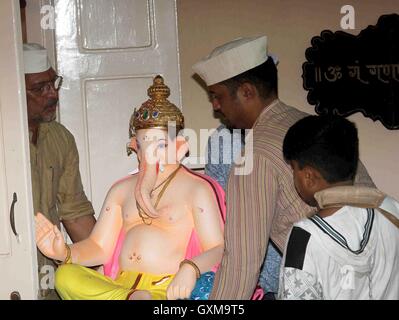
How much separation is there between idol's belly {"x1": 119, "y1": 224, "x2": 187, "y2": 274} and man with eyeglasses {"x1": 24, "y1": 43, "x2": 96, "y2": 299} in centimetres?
61

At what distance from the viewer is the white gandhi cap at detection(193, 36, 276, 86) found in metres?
2.56

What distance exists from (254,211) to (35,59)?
125 cm

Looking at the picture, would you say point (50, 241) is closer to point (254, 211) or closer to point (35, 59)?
point (254, 211)

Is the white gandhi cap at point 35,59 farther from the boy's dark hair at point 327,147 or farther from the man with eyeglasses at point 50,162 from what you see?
the boy's dark hair at point 327,147

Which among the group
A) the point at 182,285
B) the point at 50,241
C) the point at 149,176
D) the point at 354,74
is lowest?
the point at 182,285

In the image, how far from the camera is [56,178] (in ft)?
10.1

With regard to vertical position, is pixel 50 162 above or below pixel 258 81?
below

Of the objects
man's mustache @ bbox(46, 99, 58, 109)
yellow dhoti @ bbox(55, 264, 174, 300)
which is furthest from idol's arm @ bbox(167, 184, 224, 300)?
man's mustache @ bbox(46, 99, 58, 109)

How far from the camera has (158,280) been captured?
7.93ft

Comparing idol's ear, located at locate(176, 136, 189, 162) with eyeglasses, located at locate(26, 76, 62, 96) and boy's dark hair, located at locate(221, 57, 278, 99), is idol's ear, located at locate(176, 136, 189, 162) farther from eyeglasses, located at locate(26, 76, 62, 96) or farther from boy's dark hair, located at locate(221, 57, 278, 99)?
eyeglasses, located at locate(26, 76, 62, 96)

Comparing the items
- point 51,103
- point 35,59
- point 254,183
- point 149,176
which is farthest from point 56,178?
point 254,183

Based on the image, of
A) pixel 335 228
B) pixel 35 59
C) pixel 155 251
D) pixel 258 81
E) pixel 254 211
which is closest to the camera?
pixel 335 228

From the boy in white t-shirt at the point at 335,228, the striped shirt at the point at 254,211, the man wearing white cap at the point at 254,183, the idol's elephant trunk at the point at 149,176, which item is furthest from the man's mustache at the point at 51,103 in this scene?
the boy in white t-shirt at the point at 335,228

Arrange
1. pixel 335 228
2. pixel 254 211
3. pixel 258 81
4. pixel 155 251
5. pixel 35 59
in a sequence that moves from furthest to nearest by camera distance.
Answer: pixel 35 59 < pixel 258 81 < pixel 155 251 < pixel 254 211 < pixel 335 228
